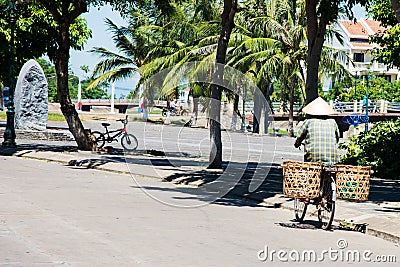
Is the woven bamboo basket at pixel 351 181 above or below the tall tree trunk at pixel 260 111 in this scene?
below

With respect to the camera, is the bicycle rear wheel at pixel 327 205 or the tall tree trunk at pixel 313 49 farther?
the tall tree trunk at pixel 313 49

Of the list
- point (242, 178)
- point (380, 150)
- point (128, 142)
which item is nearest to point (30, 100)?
point (128, 142)

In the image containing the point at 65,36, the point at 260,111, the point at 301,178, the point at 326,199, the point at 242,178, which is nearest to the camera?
the point at 301,178

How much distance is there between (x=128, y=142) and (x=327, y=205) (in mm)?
17664

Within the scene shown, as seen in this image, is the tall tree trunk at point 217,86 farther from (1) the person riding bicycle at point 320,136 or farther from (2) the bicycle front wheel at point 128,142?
(1) the person riding bicycle at point 320,136

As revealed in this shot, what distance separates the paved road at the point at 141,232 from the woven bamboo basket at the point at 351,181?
0.68m

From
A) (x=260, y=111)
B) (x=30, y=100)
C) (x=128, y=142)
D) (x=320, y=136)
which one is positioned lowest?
(x=128, y=142)

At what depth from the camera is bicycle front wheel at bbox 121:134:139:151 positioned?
28.0 meters

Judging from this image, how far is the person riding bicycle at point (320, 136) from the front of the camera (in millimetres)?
11203

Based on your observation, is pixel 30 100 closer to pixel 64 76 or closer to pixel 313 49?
pixel 64 76

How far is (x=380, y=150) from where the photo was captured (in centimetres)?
2205

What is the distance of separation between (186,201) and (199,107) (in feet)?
120

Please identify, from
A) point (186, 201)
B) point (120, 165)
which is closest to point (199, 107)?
point (120, 165)

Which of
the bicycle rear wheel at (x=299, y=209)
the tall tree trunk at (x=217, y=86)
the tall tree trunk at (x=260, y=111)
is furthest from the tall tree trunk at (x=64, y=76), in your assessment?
the tall tree trunk at (x=260, y=111)
